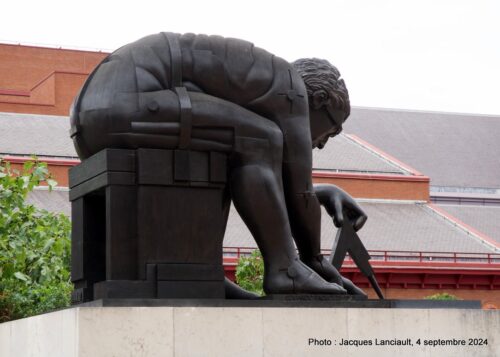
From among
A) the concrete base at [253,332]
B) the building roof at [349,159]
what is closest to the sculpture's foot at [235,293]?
the concrete base at [253,332]

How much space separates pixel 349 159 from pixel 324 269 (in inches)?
1548

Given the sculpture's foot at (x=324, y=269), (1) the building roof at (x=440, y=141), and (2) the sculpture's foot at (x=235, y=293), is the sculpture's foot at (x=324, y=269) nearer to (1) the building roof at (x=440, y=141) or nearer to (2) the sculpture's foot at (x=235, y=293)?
(2) the sculpture's foot at (x=235, y=293)

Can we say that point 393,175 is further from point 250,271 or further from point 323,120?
point 323,120

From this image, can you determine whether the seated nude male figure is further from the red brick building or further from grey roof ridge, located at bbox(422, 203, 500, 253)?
grey roof ridge, located at bbox(422, 203, 500, 253)

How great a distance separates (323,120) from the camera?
10891 mm

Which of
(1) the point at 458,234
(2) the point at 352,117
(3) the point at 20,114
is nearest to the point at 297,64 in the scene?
(1) the point at 458,234

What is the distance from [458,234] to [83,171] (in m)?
37.4

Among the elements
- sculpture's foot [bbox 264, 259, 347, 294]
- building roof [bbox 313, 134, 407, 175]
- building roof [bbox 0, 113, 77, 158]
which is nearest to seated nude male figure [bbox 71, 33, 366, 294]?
sculpture's foot [bbox 264, 259, 347, 294]

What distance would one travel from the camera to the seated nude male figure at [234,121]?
9547 millimetres

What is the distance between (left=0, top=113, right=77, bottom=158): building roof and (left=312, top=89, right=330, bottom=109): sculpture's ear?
104 feet

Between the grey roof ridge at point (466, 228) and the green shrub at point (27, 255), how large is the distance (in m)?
23.1

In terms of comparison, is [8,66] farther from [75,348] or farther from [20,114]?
[75,348]

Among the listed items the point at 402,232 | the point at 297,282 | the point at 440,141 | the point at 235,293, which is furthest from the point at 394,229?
the point at 297,282

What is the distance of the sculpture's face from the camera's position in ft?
35.6
